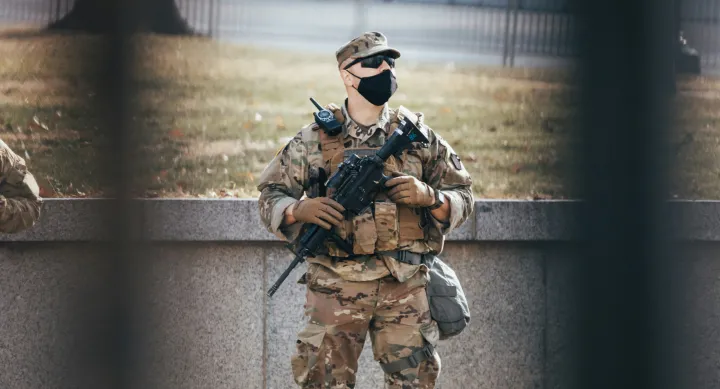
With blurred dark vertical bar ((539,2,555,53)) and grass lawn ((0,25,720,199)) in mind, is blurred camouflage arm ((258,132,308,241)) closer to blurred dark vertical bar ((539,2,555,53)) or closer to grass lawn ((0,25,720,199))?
grass lawn ((0,25,720,199))

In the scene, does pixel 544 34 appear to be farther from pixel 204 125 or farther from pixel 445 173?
pixel 204 125

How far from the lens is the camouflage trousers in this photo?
306 centimetres

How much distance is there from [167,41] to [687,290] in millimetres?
715

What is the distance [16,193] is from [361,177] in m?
1.48

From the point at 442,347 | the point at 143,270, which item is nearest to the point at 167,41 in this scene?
the point at 143,270

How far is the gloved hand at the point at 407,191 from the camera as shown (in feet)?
9.52

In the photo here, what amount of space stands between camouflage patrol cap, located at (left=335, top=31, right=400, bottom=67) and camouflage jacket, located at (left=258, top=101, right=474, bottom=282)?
0.17m

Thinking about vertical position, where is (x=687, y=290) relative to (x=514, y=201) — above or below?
above

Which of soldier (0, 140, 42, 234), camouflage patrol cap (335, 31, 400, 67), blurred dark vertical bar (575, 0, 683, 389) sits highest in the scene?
blurred dark vertical bar (575, 0, 683, 389)

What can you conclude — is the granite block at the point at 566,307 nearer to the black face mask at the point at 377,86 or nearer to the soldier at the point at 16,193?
the black face mask at the point at 377,86

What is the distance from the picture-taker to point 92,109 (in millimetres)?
1186

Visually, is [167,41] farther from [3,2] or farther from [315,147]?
[315,147]

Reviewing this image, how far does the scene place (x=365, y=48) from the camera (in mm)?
3039

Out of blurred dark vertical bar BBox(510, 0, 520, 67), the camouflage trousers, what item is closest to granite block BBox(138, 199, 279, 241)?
the camouflage trousers
